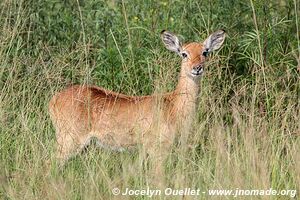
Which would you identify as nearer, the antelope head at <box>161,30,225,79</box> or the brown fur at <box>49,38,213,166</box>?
the brown fur at <box>49,38,213,166</box>

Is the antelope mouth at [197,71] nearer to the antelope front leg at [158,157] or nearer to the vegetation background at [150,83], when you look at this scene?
the vegetation background at [150,83]

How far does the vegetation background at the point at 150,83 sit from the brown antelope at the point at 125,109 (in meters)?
0.12

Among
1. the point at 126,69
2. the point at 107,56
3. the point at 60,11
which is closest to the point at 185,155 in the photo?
the point at 126,69

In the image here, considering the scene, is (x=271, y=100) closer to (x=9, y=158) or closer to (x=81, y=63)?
(x=81, y=63)

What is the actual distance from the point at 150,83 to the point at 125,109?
1.51ft

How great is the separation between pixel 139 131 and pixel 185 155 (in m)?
0.65

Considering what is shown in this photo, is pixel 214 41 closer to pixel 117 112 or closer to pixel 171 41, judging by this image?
pixel 171 41

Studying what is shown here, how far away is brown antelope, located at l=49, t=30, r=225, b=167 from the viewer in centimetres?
690

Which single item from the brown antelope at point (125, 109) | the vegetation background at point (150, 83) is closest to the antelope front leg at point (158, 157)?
the vegetation background at point (150, 83)

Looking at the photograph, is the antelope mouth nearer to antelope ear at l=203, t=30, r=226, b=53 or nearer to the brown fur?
the brown fur

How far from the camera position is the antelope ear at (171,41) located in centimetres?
730

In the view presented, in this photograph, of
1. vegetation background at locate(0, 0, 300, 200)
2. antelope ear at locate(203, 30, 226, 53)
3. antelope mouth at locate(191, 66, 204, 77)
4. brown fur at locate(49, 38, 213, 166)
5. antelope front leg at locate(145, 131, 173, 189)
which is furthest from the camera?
antelope ear at locate(203, 30, 226, 53)

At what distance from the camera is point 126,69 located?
716 cm

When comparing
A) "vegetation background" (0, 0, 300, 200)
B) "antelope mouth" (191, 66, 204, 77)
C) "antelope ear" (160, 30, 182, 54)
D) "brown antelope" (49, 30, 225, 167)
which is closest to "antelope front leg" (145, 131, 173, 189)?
"vegetation background" (0, 0, 300, 200)
